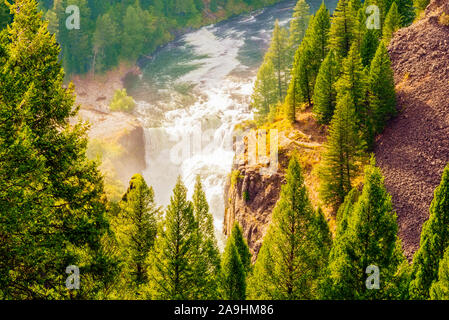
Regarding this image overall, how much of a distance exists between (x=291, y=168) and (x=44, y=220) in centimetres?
1392

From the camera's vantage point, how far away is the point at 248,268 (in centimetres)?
3638

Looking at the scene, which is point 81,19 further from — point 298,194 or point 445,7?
point 298,194

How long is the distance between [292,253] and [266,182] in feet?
85.6

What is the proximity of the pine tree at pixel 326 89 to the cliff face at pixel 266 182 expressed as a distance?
1.99m

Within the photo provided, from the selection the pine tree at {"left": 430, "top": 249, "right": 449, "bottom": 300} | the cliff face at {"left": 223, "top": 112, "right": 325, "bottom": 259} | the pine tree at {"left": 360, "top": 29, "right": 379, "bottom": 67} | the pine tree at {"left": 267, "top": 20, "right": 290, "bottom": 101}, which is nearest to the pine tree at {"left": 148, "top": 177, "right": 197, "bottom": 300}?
the pine tree at {"left": 430, "top": 249, "right": 449, "bottom": 300}

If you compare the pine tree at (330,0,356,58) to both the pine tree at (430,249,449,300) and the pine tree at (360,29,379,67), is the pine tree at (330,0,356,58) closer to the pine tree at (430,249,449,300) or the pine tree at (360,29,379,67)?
the pine tree at (360,29,379,67)

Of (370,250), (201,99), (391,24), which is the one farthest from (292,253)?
(201,99)

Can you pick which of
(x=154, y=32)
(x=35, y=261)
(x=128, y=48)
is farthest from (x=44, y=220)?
(x=154, y=32)

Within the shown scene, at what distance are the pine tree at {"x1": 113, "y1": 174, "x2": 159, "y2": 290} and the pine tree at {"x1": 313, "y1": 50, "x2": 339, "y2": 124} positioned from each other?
89.6 ft

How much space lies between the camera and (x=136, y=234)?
29.9m

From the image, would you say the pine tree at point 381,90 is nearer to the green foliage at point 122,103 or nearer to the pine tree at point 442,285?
the pine tree at point 442,285

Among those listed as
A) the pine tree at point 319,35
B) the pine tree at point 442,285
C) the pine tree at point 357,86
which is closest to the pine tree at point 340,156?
the pine tree at point 357,86

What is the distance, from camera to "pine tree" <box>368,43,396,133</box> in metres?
46.3

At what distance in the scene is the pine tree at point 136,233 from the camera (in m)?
29.3
